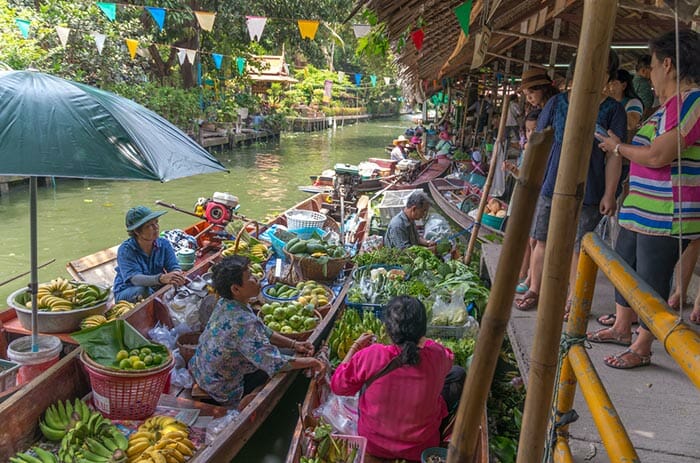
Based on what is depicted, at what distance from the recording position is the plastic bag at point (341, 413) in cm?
339

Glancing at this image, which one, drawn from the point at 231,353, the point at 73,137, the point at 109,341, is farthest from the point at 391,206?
the point at 73,137

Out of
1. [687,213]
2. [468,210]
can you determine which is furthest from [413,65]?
[687,213]

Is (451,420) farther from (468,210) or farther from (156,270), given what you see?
(468,210)

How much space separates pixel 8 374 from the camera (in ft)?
11.7

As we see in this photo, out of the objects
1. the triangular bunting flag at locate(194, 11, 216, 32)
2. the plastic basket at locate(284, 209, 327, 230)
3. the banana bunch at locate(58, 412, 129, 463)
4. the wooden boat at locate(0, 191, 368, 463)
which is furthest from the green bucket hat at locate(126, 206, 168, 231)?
the triangular bunting flag at locate(194, 11, 216, 32)

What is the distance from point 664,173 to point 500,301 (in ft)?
5.08

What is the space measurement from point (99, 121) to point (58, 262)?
24.4ft

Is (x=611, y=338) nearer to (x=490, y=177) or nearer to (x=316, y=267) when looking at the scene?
(x=490, y=177)

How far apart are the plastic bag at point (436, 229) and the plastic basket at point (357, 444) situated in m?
4.35

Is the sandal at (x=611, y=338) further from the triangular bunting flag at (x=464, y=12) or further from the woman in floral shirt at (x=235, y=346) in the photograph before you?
the triangular bunting flag at (x=464, y=12)

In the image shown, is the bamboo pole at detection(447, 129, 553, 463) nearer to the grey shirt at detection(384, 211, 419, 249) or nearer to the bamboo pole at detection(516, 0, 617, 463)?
the bamboo pole at detection(516, 0, 617, 463)

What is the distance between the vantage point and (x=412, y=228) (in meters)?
6.48

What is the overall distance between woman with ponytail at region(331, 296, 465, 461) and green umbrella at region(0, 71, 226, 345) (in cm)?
143

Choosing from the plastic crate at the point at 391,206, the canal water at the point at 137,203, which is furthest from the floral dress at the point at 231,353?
the plastic crate at the point at 391,206
